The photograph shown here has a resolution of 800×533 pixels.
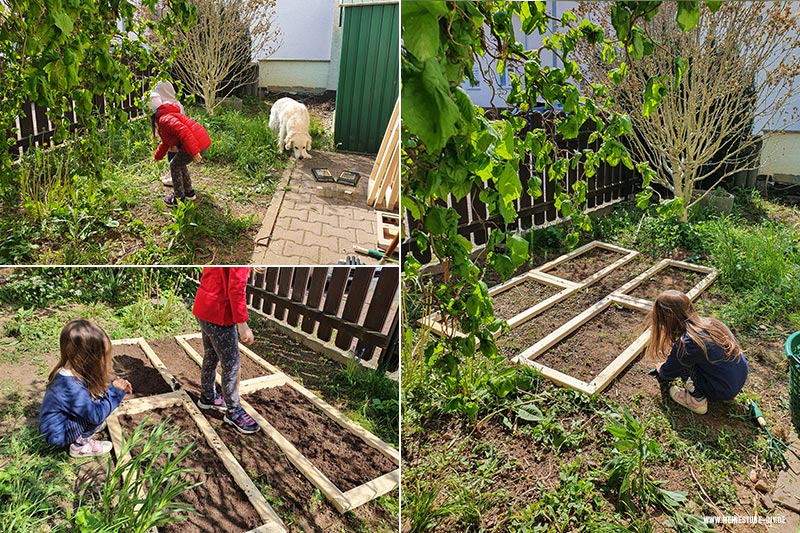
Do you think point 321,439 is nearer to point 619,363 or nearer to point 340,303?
point 340,303

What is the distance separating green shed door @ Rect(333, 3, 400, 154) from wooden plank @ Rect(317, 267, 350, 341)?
0.42 meters

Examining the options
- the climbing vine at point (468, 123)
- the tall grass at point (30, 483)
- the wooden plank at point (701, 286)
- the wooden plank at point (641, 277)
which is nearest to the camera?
the climbing vine at point (468, 123)

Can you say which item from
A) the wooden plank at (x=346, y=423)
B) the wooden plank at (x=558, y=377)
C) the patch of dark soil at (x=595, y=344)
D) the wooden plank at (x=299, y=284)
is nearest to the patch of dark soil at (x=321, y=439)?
the wooden plank at (x=346, y=423)

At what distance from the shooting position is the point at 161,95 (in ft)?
3.64

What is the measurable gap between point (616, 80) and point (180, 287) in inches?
53.1

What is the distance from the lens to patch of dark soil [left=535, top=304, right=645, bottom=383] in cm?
244

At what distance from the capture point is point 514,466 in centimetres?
198

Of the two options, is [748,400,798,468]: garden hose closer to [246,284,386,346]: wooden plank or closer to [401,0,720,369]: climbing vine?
[401,0,720,369]: climbing vine

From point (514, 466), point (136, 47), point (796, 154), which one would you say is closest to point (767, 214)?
point (796, 154)

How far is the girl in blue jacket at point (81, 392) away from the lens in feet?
3.45

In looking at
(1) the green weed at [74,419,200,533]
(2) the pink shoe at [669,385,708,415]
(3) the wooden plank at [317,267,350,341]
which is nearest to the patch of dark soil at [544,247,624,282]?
(2) the pink shoe at [669,385,708,415]

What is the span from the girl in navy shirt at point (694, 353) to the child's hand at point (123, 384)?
1996 millimetres

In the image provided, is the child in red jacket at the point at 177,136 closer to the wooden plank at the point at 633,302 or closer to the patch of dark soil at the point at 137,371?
the patch of dark soil at the point at 137,371

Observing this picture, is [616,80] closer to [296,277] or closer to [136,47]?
[296,277]
